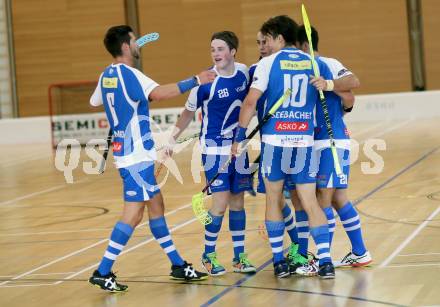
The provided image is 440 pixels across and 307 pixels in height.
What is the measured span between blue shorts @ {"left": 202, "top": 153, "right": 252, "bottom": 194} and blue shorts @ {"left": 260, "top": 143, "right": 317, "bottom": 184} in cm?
37

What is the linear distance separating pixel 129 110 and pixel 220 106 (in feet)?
2.48

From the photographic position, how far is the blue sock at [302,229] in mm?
7773

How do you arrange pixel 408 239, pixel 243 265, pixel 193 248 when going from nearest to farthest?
pixel 243 265
pixel 408 239
pixel 193 248

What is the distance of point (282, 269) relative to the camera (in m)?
7.54

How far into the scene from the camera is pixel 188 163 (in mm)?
17188

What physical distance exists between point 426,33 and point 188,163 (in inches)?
386

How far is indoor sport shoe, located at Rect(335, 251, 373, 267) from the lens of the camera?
7766 mm

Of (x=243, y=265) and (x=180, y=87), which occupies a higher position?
(x=180, y=87)


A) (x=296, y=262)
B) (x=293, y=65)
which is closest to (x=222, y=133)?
(x=293, y=65)

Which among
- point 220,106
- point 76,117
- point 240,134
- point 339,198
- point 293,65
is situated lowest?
point 339,198

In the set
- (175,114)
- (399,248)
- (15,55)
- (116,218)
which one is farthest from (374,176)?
(15,55)

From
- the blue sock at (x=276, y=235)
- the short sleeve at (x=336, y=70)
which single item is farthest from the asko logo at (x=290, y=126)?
the blue sock at (x=276, y=235)

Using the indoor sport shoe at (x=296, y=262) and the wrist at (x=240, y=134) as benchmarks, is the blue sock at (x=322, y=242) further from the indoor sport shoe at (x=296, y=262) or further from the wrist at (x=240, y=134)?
the wrist at (x=240, y=134)

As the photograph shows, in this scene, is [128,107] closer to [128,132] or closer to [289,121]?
[128,132]
